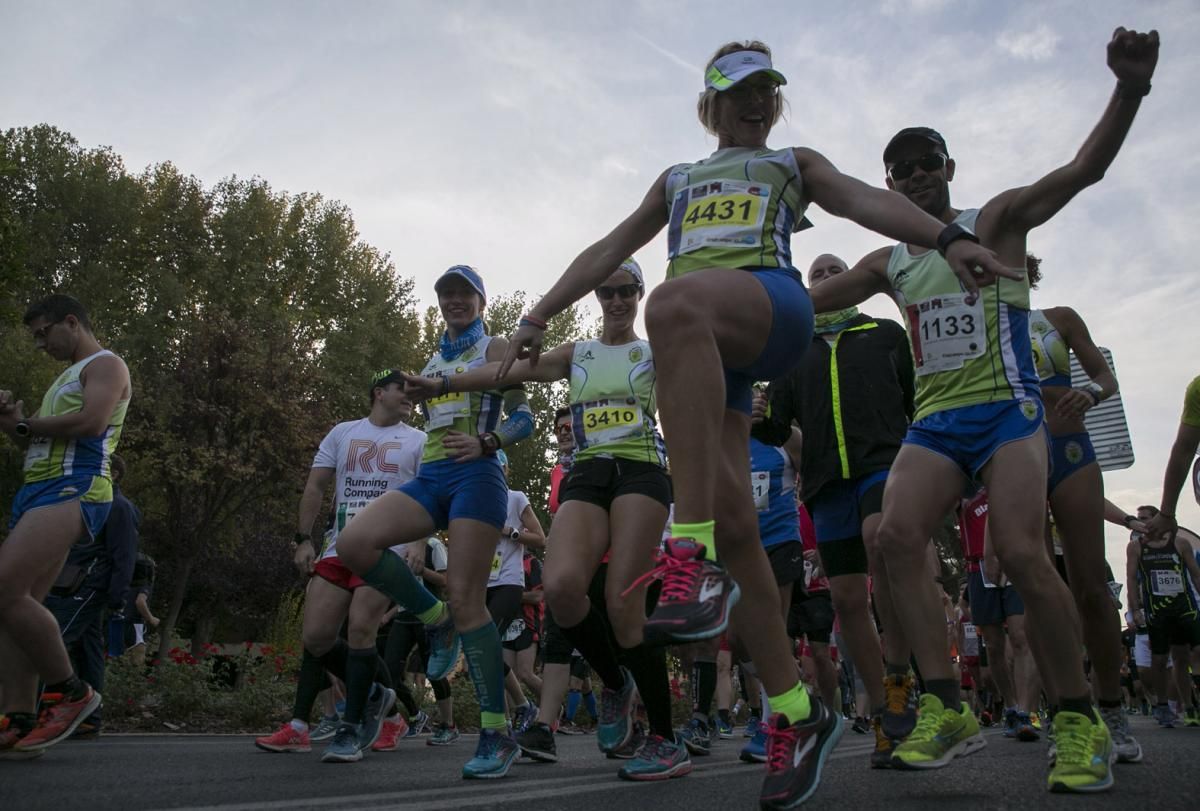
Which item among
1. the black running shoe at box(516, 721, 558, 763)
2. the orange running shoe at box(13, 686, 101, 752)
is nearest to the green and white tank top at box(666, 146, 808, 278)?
the black running shoe at box(516, 721, 558, 763)

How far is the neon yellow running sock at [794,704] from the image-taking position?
122 inches

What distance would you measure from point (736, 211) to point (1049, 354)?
292cm

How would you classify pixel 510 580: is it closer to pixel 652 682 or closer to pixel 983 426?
pixel 652 682

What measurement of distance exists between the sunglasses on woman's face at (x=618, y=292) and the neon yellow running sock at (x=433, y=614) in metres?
1.88

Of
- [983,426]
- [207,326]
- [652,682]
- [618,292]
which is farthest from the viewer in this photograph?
[207,326]

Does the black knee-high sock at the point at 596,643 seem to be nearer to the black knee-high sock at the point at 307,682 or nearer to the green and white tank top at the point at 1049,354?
the black knee-high sock at the point at 307,682

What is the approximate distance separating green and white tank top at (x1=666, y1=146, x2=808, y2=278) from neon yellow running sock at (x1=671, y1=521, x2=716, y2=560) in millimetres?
819

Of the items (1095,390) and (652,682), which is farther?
(1095,390)

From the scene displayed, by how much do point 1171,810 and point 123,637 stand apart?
34.7 feet

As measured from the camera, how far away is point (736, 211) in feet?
10.9

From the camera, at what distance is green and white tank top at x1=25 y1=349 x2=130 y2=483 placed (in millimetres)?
5438

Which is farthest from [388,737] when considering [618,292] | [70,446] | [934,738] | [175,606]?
[175,606]

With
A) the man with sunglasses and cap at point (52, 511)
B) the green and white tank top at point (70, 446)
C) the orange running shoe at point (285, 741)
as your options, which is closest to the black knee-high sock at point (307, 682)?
the orange running shoe at point (285, 741)

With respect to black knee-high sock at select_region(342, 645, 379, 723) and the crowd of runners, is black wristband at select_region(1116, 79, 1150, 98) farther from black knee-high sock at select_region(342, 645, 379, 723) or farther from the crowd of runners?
black knee-high sock at select_region(342, 645, 379, 723)
